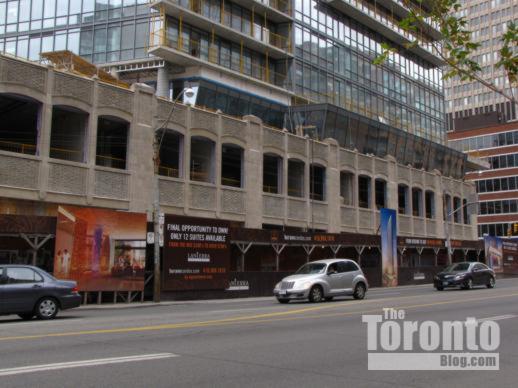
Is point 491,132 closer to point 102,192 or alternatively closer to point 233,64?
point 233,64

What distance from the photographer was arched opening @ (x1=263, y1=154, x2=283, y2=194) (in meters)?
38.8

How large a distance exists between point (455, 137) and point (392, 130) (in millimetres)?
60779

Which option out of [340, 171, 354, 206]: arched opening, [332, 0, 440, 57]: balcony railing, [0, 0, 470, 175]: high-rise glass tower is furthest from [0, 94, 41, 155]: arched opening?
[332, 0, 440, 57]: balcony railing

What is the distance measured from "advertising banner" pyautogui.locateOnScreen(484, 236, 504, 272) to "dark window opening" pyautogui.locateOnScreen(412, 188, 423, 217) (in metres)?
6.52

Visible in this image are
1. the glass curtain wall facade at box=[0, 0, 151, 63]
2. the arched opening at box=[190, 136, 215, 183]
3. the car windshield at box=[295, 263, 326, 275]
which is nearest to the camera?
the car windshield at box=[295, 263, 326, 275]

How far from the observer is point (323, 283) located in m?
22.6

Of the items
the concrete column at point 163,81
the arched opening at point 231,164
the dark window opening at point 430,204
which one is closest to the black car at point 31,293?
the arched opening at point 231,164

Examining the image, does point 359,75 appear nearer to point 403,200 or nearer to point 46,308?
point 403,200

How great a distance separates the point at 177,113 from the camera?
3238 centimetres

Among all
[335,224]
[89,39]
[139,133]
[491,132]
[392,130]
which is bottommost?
[335,224]

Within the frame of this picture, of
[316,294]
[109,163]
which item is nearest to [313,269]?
[316,294]

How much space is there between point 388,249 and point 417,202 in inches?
588

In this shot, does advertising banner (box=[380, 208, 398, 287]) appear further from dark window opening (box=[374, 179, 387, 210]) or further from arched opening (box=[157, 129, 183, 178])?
arched opening (box=[157, 129, 183, 178])

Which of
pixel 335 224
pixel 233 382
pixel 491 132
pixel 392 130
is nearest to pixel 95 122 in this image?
pixel 335 224
